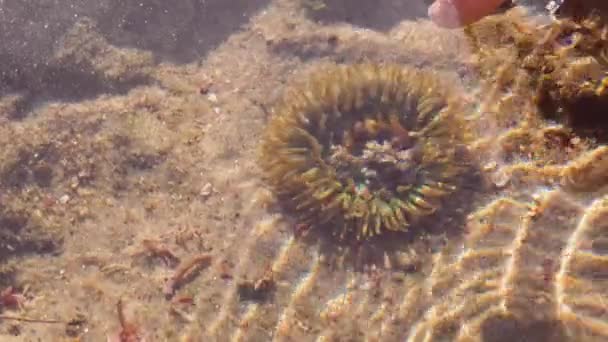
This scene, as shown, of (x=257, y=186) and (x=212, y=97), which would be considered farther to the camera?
(x=212, y=97)

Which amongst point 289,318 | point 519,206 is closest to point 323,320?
point 289,318

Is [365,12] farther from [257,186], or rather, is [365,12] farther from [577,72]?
[577,72]

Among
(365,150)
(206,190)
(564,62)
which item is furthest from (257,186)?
(564,62)

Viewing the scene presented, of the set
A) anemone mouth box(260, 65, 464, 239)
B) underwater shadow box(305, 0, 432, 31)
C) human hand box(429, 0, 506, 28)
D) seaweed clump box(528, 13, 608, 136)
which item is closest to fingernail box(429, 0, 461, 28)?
human hand box(429, 0, 506, 28)

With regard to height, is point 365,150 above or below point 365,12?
below

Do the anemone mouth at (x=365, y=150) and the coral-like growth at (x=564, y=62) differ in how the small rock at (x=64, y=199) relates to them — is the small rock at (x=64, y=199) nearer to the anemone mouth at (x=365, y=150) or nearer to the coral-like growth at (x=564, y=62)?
the anemone mouth at (x=365, y=150)

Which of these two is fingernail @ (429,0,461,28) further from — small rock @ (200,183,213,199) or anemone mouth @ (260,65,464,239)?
small rock @ (200,183,213,199)

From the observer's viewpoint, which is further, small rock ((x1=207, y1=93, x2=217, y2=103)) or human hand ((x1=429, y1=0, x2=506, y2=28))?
small rock ((x1=207, y1=93, x2=217, y2=103))
